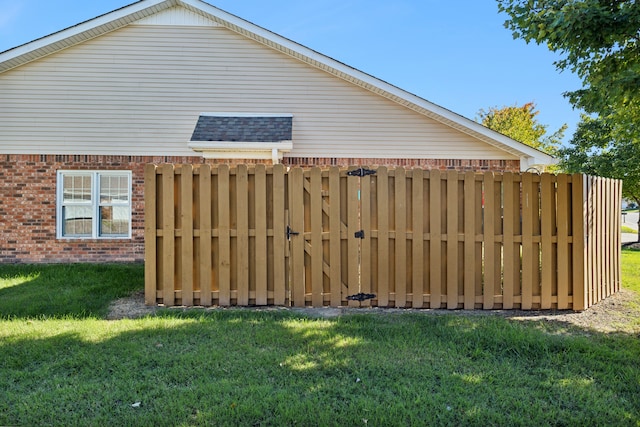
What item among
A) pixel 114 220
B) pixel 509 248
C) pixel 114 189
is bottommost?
pixel 509 248

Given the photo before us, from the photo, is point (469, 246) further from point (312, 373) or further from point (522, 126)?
point (522, 126)

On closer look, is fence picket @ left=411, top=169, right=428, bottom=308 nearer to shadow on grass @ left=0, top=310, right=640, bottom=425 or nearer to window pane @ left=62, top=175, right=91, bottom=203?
shadow on grass @ left=0, top=310, right=640, bottom=425

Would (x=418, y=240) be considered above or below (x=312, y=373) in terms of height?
above

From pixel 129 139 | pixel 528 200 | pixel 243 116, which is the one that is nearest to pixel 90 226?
pixel 129 139

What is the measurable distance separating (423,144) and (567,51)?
497cm

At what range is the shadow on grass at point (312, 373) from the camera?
2.89 m

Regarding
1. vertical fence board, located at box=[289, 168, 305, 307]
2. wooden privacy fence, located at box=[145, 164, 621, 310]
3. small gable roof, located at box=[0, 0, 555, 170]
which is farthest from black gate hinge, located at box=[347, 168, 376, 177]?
small gable roof, located at box=[0, 0, 555, 170]

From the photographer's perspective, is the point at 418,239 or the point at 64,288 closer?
the point at 418,239

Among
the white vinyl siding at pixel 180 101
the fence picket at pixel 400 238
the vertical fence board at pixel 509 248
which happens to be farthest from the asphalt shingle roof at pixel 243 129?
the vertical fence board at pixel 509 248

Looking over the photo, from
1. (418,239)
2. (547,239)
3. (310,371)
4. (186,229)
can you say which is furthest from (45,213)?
(547,239)

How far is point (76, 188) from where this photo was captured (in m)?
10.2

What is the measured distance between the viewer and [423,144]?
1053cm

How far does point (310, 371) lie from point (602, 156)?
65.6 feet

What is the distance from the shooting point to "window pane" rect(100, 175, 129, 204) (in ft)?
33.5
